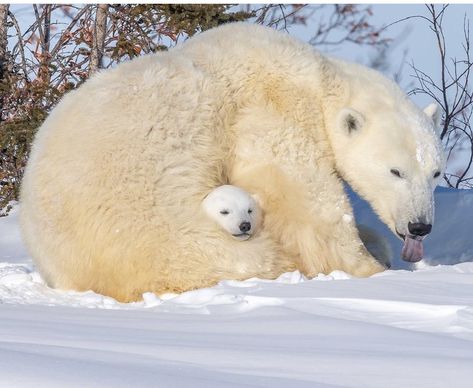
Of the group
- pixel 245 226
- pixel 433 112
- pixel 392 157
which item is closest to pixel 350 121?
pixel 392 157

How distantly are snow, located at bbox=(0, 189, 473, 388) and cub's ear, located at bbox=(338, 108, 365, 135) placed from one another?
1.01 meters

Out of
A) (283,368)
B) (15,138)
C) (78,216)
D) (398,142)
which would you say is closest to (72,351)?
(283,368)

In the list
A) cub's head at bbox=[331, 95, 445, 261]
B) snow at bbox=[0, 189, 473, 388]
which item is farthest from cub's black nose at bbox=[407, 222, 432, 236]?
snow at bbox=[0, 189, 473, 388]

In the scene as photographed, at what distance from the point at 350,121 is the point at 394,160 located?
1.09 feet

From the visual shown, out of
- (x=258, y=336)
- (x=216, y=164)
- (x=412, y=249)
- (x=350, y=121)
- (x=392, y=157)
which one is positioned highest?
(x=350, y=121)

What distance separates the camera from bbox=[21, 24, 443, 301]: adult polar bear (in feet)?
14.7

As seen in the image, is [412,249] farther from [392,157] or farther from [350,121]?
[350,121]

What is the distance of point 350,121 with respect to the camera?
17.0ft

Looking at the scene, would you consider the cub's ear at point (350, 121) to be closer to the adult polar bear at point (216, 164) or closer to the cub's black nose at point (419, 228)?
the adult polar bear at point (216, 164)

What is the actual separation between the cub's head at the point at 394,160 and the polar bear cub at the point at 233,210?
84cm

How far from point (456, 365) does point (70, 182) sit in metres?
2.76

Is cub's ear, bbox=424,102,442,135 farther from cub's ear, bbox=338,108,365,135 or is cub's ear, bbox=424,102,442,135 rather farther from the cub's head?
cub's ear, bbox=338,108,365,135

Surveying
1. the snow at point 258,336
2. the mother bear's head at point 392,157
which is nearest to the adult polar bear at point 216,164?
the mother bear's head at point 392,157

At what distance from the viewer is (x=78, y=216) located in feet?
14.8
